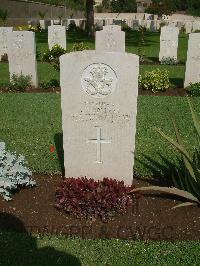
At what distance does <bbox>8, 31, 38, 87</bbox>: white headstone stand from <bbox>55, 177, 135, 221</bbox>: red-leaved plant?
7.43 m

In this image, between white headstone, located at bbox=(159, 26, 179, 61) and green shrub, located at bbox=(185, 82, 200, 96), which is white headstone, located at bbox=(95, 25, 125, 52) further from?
white headstone, located at bbox=(159, 26, 179, 61)

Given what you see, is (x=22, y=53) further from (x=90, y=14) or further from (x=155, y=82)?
(x=90, y=14)

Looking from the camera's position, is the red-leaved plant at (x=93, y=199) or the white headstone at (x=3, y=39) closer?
the red-leaved plant at (x=93, y=199)

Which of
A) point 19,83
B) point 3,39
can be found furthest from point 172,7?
point 19,83

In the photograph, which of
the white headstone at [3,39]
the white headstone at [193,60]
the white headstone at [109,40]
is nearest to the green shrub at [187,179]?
the white headstone at [193,60]

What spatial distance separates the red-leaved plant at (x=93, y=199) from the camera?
4.25 metres

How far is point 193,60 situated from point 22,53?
4.99 metres

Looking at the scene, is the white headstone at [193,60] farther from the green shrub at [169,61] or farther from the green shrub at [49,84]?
the green shrub at [169,61]

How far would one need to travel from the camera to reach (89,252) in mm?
3697

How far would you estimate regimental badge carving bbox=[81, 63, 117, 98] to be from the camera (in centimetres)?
418

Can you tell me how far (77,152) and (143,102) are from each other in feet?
16.2

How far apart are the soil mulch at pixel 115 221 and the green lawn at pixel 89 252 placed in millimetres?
191

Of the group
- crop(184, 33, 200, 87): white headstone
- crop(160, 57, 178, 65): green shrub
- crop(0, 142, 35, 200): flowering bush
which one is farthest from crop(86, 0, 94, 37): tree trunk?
crop(0, 142, 35, 200): flowering bush

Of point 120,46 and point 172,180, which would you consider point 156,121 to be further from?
point 120,46
